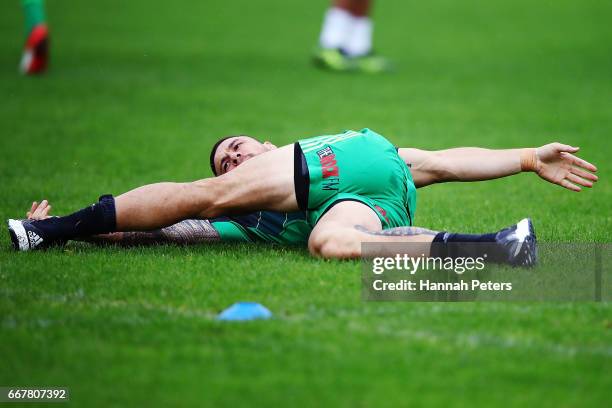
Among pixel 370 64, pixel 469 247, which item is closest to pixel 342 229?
pixel 469 247

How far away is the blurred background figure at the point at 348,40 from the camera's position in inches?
634

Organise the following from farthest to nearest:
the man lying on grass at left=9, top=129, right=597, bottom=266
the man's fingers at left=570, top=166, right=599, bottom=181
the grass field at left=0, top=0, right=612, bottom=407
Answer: the man's fingers at left=570, top=166, right=599, bottom=181 → the man lying on grass at left=9, top=129, right=597, bottom=266 → the grass field at left=0, top=0, right=612, bottom=407

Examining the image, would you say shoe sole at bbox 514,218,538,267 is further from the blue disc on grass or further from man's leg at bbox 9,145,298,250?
the blue disc on grass

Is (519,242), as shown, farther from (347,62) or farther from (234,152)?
(347,62)

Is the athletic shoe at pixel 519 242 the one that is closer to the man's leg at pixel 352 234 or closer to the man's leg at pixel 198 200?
the man's leg at pixel 352 234

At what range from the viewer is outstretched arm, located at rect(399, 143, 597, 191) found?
6.20 m

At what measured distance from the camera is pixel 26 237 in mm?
5992

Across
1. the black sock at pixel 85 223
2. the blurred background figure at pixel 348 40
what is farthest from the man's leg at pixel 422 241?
the blurred background figure at pixel 348 40

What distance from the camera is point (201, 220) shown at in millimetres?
6387

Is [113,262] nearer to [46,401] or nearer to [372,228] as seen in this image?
[372,228]

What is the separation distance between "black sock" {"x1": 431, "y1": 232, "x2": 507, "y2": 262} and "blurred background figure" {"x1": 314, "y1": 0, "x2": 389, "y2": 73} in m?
11.1

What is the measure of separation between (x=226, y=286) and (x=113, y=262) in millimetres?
855

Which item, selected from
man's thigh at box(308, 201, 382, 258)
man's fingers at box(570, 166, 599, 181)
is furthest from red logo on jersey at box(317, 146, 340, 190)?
man's fingers at box(570, 166, 599, 181)

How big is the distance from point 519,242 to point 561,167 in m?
1.13
